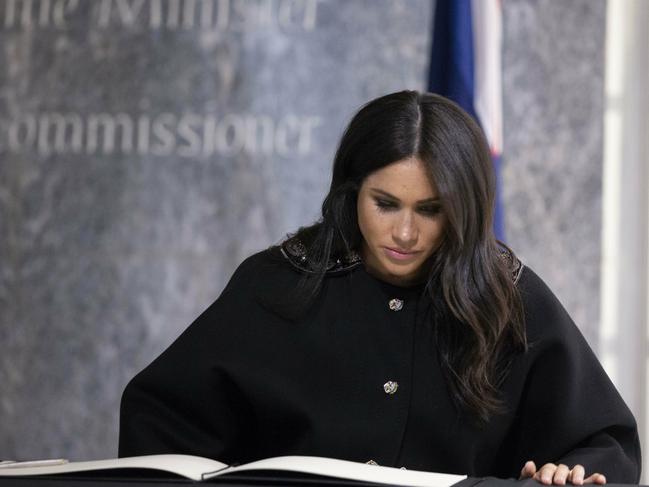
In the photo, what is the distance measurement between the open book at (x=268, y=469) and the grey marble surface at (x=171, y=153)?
226 centimetres

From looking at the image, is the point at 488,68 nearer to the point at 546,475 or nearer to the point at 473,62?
the point at 473,62

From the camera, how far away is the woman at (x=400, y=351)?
7.51 feet

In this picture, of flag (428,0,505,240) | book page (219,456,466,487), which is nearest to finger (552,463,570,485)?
book page (219,456,466,487)

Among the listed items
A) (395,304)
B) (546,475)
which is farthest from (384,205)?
(546,475)

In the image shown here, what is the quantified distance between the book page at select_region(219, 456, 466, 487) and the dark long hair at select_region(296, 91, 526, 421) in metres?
0.62

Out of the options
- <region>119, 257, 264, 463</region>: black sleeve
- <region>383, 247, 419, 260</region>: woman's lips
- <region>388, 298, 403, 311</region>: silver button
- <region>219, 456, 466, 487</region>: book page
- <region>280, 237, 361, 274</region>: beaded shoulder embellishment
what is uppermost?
<region>383, 247, 419, 260</region>: woman's lips

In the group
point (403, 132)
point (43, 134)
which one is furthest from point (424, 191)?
point (43, 134)

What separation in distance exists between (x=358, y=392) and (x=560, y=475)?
22.0 inches

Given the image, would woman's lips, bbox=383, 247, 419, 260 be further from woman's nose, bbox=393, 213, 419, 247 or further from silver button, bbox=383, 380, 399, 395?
silver button, bbox=383, 380, 399, 395

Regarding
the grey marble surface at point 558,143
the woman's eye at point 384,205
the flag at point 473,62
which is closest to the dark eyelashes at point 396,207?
the woman's eye at point 384,205

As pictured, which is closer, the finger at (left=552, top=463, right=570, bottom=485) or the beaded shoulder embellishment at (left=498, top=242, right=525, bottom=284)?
the finger at (left=552, top=463, right=570, bottom=485)

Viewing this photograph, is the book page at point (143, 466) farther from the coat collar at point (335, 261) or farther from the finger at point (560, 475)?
the coat collar at point (335, 261)

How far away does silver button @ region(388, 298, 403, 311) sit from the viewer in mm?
2443

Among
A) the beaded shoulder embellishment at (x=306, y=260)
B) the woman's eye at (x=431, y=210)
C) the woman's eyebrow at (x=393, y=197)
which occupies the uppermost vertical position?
the woman's eyebrow at (x=393, y=197)
